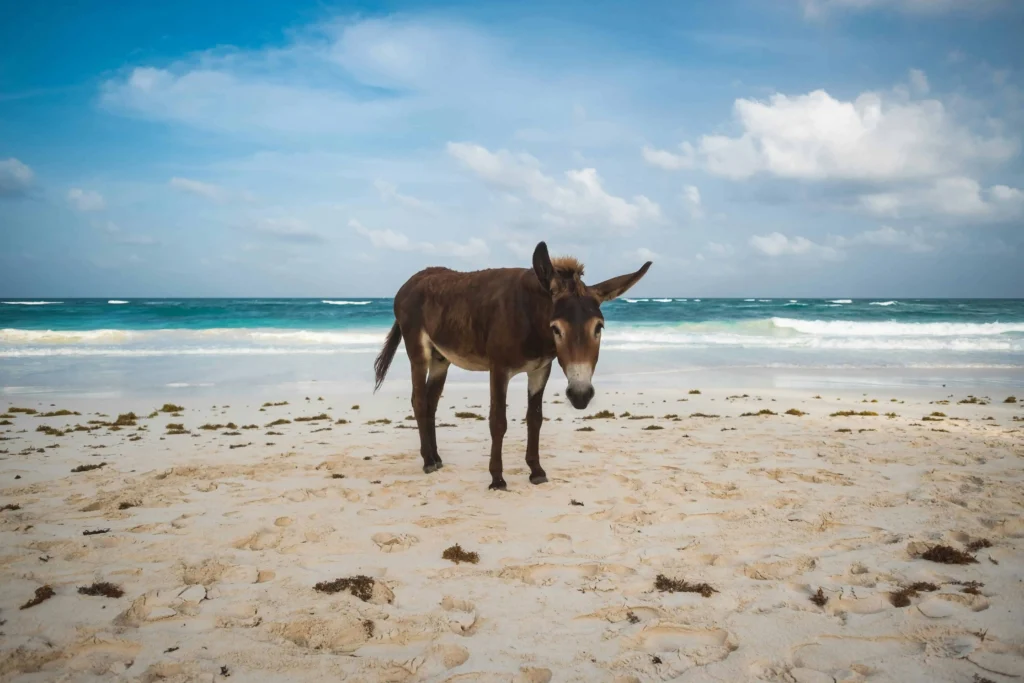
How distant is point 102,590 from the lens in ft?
11.8

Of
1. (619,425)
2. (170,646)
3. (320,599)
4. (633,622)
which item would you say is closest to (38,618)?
(170,646)

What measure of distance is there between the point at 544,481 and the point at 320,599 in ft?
10.0

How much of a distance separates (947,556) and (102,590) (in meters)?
5.61

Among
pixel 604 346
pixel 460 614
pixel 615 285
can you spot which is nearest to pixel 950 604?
pixel 460 614

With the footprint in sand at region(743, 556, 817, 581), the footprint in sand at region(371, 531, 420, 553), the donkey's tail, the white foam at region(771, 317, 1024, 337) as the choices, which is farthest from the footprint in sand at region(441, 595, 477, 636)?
the white foam at region(771, 317, 1024, 337)

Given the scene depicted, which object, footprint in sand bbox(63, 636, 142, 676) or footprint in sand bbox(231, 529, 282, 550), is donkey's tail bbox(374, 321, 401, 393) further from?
footprint in sand bbox(63, 636, 142, 676)

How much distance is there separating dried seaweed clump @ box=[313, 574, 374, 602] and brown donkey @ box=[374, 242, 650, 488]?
2.02m

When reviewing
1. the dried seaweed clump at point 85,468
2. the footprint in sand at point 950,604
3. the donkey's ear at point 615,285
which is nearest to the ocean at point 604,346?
the dried seaweed clump at point 85,468

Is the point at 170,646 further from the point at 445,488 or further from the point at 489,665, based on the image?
the point at 445,488

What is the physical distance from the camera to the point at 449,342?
654cm

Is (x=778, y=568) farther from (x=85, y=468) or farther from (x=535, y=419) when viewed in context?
(x=85, y=468)

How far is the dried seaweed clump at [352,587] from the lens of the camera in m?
3.67

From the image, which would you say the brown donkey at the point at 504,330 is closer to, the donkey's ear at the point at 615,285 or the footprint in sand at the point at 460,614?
the donkey's ear at the point at 615,285

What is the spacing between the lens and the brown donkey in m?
5.08
